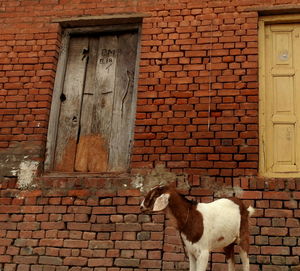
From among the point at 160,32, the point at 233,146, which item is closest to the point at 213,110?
the point at 233,146

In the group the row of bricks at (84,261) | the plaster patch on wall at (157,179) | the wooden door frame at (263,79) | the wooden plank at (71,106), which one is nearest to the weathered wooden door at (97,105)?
the wooden plank at (71,106)

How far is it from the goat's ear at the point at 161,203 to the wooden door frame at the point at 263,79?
1.80 metres

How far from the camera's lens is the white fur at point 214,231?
3402 millimetres

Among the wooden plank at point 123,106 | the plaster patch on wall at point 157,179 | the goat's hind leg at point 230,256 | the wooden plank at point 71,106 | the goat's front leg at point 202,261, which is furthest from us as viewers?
the wooden plank at point 71,106

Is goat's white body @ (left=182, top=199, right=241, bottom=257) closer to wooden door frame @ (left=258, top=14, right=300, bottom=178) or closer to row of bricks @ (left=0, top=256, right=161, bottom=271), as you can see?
row of bricks @ (left=0, top=256, right=161, bottom=271)

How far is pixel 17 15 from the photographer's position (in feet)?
19.3

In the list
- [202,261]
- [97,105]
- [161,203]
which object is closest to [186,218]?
[161,203]

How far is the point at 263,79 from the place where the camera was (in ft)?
17.0

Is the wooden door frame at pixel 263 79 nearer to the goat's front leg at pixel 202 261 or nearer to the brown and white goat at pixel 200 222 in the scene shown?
the brown and white goat at pixel 200 222

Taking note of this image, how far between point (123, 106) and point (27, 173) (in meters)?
1.42

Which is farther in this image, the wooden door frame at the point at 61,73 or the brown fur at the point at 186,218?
the wooden door frame at the point at 61,73

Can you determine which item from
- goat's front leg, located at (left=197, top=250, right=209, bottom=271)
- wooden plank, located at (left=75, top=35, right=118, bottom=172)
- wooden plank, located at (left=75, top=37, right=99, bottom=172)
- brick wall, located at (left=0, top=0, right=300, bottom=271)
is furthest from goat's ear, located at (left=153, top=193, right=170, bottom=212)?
wooden plank, located at (left=75, top=37, right=99, bottom=172)

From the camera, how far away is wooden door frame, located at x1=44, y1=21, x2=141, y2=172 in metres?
5.42

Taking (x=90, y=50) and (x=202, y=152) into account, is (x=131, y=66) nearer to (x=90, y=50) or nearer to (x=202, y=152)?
(x=90, y=50)
